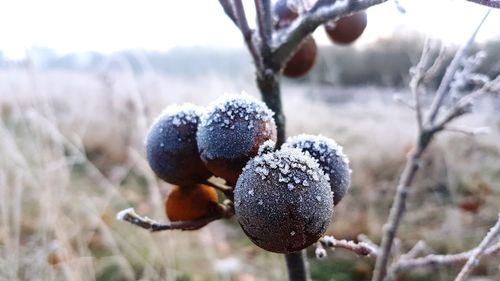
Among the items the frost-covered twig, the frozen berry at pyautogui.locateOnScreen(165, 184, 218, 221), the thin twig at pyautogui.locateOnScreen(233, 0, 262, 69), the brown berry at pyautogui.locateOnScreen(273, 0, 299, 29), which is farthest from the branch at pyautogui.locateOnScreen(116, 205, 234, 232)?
the frost-covered twig

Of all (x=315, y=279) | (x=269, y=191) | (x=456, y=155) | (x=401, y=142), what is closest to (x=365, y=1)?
(x=269, y=191)

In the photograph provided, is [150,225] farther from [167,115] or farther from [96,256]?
[96,256]

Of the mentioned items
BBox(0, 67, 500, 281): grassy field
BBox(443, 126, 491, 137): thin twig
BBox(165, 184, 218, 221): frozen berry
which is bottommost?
BBox(0, 67, 500, 281): grassy field

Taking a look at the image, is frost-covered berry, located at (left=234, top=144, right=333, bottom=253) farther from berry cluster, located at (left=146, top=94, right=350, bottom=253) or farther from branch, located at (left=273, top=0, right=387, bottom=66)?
branch, located at (left=273, top=0, right=387, bottom=66)

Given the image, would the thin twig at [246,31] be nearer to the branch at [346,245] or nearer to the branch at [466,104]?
the branch at [346,245]

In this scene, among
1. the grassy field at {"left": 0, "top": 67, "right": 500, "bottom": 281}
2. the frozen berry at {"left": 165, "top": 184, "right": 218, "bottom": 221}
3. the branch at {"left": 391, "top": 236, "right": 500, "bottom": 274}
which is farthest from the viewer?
the grassy field at {"left": 0, "top": 67, "right": 500, "bottom": 281}
